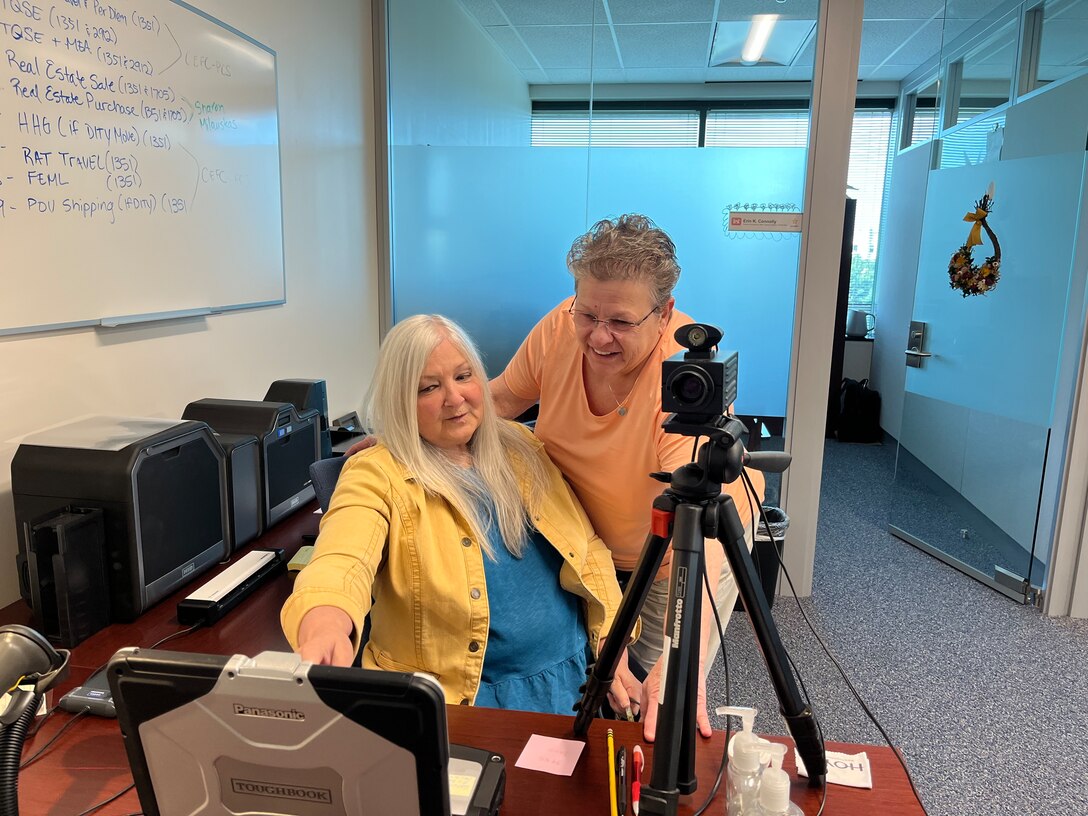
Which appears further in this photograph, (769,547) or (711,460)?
(769,547)

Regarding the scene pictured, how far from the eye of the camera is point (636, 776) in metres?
0.97

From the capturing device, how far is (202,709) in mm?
631

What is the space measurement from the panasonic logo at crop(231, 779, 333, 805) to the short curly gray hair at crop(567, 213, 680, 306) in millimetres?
1034

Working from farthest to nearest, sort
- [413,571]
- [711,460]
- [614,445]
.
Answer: [614,445] < [413,571] < [711,460]

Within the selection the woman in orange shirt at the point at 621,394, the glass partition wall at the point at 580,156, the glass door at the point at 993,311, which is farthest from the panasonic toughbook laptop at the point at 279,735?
the glass door at the point at 993,311

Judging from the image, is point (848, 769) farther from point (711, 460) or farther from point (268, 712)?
point (268, 712)

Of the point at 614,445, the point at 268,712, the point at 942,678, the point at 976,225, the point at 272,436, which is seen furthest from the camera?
the point at 976,225

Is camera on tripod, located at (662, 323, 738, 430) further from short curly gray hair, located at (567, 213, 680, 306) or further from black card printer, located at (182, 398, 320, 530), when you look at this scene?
black card printer, located at (182, 398, 320, 530)

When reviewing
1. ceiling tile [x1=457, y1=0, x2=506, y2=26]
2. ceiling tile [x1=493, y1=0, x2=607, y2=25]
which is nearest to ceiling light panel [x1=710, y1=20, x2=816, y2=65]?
ceiling tile [x1=493, y1=0, x2=607, y2=25]

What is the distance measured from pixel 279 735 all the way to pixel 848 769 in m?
0.80

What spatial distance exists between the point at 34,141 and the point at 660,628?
1678 mm

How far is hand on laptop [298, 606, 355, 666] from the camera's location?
0.94 meters

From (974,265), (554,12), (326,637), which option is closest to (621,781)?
(326,637)

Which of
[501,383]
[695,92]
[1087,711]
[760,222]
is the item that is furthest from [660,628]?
[695,92]
